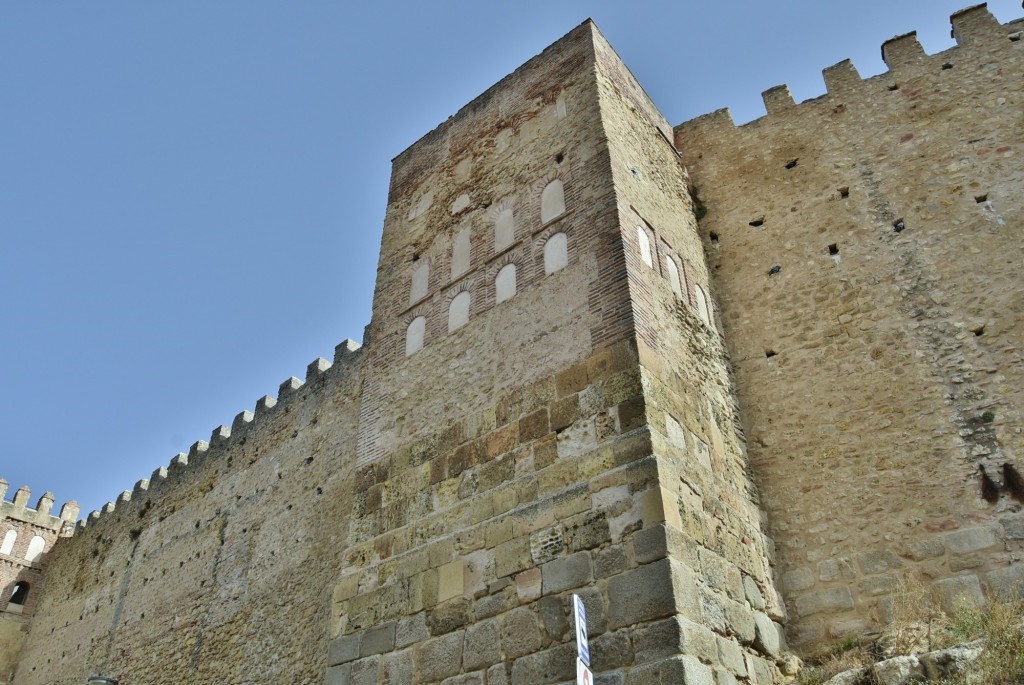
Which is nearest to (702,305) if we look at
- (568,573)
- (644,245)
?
(644,245)

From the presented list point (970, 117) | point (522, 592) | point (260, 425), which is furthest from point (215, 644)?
point (970, 117)

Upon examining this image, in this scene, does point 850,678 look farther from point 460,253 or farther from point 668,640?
point 460,253

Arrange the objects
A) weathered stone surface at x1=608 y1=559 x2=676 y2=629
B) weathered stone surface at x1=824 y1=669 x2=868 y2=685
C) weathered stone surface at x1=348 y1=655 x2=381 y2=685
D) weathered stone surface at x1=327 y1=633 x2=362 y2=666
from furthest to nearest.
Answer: weathered stone surface at x1=327 y1=633 x2=362 y2=666 < weathered stone surface at x1=348 y1=655 x2=381 y2=685 < weathered stone surface at x1=824 y1=669 x2=868 y2=685 < weathered stone surface at x1=608 y1=559 x2=676 y2=629

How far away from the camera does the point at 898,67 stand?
29.1 feet

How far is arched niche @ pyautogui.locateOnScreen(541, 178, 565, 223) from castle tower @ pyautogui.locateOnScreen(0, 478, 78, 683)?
16.5 meters

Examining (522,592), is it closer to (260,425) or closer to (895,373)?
(895,373)

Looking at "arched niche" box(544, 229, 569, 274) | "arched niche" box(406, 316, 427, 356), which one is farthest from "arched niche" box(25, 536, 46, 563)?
"arched niche" box(544, 229, 569, 274)

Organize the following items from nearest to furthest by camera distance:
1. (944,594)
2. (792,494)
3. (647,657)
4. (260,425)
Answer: (647,657) < (944,594) < (792,494) < (260,425)

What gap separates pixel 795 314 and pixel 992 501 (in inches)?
92.8

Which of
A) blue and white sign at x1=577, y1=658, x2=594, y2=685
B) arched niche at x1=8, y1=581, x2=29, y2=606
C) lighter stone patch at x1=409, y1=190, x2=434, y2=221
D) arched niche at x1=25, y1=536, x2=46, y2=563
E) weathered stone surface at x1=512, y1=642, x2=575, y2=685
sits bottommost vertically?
blue and white sign at x1=577, y1=658, x2=594, y2=685

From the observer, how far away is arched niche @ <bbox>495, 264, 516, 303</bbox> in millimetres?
7293

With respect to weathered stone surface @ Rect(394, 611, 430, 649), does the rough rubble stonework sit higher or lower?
higher

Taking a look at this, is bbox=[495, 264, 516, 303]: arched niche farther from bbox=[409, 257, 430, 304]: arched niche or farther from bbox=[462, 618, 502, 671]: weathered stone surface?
bbox=[462, 618, 502, 671]: weathered stone surface

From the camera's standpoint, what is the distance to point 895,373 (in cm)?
698
